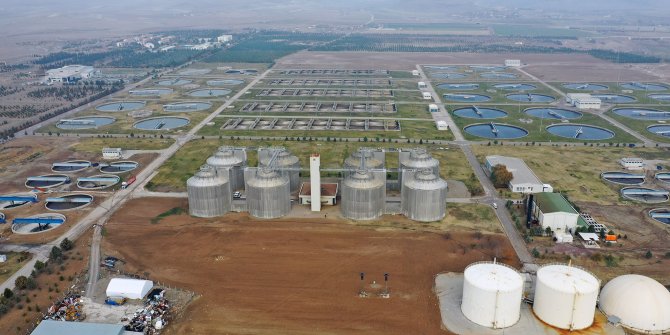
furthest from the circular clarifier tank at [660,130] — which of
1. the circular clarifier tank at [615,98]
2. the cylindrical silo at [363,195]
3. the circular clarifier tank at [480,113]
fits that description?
the cylindrical silo at [363,195]

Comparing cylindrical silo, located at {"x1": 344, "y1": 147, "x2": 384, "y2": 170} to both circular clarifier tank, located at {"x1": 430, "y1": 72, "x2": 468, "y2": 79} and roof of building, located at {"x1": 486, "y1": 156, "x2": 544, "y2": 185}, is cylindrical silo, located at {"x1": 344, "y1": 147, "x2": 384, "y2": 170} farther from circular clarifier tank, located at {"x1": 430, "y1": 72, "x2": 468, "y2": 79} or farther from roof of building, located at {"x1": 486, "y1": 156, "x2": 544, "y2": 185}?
circular clarifier tank, located at {"x1": 430, "y1": 72, "x2": 468, "y2": 79}

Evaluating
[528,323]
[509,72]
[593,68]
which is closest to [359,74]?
[509,72]

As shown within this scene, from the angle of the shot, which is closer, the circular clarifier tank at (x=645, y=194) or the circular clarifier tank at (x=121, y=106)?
the circular clarifier tank at (x=645, y=194)

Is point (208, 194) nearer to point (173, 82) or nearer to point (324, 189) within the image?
point (324, 189)

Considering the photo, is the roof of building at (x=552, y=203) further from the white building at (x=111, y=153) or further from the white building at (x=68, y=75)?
the white building at (x=68, y=75)

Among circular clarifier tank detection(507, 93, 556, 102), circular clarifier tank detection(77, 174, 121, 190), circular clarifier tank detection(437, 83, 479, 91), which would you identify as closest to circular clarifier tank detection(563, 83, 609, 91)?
circular clarifier tank detection(507, 93, 556, 102)

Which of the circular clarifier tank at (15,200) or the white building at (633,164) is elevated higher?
the white building at (633,164)
